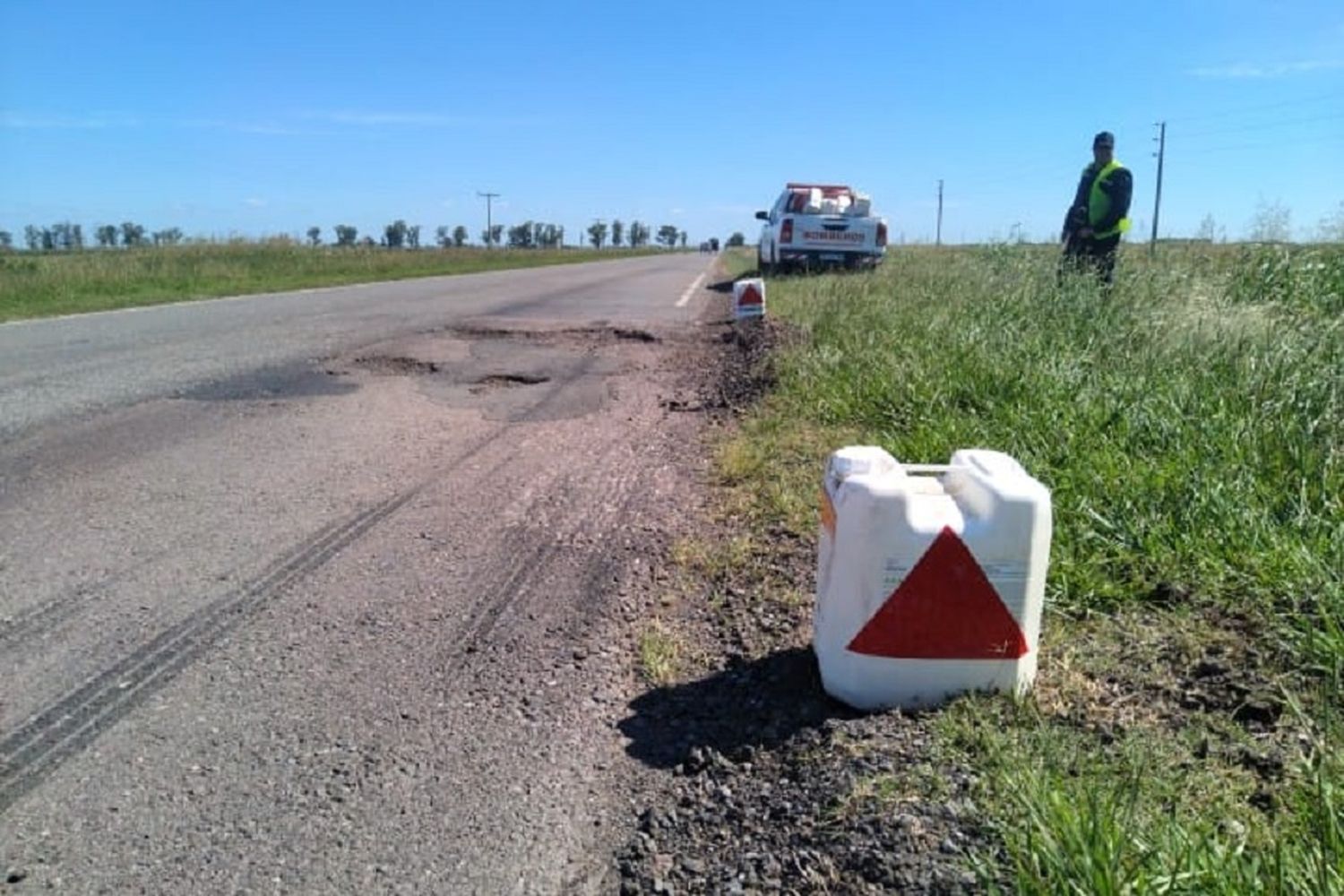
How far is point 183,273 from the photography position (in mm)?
24844

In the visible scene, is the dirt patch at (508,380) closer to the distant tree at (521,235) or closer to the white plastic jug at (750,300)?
the white plastic jug at (750,300)

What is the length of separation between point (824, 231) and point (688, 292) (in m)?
3.18

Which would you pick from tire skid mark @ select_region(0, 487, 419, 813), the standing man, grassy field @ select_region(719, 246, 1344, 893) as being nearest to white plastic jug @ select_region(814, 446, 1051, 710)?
grassy field @ select_region(719, 246, 1344, 893)

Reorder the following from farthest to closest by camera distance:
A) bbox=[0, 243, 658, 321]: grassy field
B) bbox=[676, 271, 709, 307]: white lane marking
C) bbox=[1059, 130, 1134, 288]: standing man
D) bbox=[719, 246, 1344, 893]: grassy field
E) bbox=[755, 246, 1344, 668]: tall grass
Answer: bbox=[676, 271, 709, 307]: white lane marking, bbox=[0, 243, 658, 321]: grassy field, bbox=[1059, 130, 1134, 288]: standing man, bbox=[755, 246, 1344, 668]: tall grass, bbox=[719, 246, 1344, 893]: grassy field

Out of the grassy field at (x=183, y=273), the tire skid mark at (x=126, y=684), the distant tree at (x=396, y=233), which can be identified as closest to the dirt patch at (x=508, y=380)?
the tire skid mark at (x=126, y=684)

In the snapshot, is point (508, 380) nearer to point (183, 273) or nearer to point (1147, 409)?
point (1147, 409)

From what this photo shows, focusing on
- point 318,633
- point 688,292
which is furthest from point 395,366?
point 688,292

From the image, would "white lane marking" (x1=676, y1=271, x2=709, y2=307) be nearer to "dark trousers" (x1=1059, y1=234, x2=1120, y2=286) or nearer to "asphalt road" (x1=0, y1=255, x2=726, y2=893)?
"dark trousers" (x1=1059, y1=234, x2=1120, y2=286)

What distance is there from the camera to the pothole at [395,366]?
28.2ft

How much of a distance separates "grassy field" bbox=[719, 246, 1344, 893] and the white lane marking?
9.13 metres

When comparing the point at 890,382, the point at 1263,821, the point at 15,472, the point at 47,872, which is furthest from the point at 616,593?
A: the point at 15,472

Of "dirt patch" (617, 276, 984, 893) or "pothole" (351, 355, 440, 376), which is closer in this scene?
"dirt patch" (617, 276, 984, 893)

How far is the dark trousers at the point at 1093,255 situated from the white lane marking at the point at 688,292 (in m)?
7.81

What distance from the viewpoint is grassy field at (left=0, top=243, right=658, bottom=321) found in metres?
17.0
